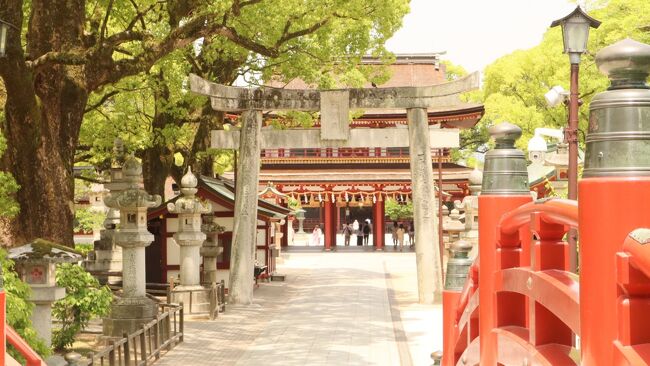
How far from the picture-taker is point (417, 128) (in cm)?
2127

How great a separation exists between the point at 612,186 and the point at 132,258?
46.3ft

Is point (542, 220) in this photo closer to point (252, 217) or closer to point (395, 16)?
point (252, 217)

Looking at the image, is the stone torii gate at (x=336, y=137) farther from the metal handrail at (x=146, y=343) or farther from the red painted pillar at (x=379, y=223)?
the red painted pillar at (x=379, y=223)

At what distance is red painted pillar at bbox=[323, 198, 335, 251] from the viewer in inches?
1726

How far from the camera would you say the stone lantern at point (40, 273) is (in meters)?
10.8

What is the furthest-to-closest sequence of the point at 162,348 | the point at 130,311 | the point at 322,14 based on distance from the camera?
the point at 322,14 < the point at 130,311 < the point at 162,348

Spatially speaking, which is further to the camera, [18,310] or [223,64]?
[223,64]

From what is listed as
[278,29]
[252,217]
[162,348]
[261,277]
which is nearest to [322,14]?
[278,29]

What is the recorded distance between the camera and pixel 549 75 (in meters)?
36.9

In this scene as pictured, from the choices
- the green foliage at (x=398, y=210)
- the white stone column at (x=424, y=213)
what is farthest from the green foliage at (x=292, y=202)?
the white stone column at (x=424, y=213)

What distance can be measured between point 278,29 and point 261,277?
11.1 m

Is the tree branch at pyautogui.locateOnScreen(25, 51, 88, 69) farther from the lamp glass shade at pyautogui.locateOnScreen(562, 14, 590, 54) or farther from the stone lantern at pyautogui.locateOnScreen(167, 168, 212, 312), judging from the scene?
the lamp glass shade at pyautogui.locateOnScreen(562, 14, 590, 54)

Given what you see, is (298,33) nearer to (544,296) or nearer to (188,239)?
(188,239)

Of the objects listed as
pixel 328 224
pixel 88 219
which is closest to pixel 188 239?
pixel 88 219
